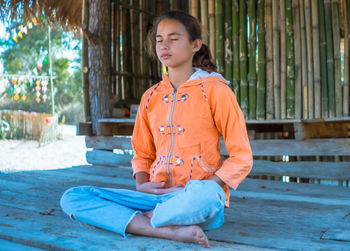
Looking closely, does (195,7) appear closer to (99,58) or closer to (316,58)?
(99,58)

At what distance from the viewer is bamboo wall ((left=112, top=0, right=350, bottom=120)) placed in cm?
417

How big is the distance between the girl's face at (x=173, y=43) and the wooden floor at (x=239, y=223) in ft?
2.92

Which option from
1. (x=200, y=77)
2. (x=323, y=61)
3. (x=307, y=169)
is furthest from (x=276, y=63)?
(x=200, y=77)

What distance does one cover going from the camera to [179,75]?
212 centimetres

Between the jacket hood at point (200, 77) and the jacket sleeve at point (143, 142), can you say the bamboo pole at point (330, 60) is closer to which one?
the jacket hood at point (200, 77)

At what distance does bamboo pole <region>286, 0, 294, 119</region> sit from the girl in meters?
2.32

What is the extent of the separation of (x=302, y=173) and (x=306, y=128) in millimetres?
452

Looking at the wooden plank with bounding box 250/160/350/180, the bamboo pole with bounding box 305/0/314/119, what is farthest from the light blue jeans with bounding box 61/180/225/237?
the bamboo pole with bounding box 305/0/314/119

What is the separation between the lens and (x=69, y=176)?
401 centimetres

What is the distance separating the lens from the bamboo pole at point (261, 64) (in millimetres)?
4449

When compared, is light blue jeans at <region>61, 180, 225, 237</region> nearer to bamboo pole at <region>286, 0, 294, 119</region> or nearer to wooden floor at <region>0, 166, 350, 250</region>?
wooden floor at <region>0, 166, 350, 250</region>

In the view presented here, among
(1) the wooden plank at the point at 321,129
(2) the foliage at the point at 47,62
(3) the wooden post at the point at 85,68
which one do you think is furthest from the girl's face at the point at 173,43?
(2) the foliage at the point at 47,62

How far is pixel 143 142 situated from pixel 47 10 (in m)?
3.71

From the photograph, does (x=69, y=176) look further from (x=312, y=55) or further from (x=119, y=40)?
(x=312, y=55)
